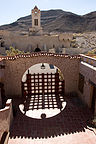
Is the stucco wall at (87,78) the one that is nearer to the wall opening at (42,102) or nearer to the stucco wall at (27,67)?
the stucco wall at (27,67)

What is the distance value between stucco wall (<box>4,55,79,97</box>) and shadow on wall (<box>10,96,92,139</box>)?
222 centimetres

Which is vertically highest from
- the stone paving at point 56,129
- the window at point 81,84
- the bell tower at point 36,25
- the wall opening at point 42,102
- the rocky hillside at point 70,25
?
the rocky hillside at point 70,25

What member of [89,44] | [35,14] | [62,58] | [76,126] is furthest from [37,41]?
[76,126]

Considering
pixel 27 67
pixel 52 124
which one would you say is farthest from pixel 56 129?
pixel 27 67

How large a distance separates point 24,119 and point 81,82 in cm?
471

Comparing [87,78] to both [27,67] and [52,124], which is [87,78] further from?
[27,67]

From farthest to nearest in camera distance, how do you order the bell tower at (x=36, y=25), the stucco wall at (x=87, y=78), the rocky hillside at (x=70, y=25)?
the rocky hillside at (x=70, y=25)
the bell tower at (x=36, y=25)
the stucco wall at (x=87, y=78)

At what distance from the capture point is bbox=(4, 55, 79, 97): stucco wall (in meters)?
9.43

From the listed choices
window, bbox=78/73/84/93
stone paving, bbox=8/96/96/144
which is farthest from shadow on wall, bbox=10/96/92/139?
window, bbox=78/73/84/93

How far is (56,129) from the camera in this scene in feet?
21.5

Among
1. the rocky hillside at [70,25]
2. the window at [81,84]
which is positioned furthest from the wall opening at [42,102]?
the rocky hillside at [70,25]

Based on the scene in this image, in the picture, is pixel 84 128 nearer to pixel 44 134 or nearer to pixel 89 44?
pixel 44 134

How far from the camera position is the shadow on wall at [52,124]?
20.7 feet

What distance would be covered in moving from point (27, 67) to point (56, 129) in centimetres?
490
